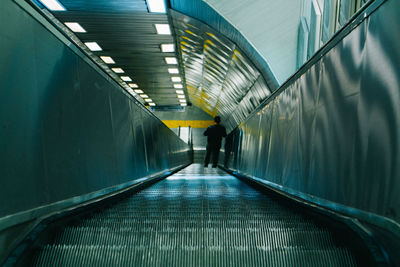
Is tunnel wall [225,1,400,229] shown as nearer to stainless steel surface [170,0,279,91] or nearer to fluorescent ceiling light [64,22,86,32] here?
stainless steel surface [170,0,279,91]

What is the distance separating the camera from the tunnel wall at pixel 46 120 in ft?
6.52

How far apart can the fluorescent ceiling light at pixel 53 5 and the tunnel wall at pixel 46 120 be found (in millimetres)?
7408

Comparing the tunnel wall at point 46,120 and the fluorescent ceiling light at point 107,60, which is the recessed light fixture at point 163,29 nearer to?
the fluorescent ceiling light at point 107,60

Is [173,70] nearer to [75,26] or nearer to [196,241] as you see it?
[75,26]

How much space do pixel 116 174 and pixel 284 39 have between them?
292 inches

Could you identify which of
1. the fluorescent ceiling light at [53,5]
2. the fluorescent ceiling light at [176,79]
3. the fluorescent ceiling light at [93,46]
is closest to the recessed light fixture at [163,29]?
the fluorescent ceiling light at [53,5]

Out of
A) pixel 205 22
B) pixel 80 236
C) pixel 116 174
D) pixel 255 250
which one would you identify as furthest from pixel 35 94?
pixel 205 22

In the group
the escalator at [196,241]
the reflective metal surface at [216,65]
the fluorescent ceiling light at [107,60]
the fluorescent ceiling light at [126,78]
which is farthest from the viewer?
the fluorescent ceiling light at [126,78]

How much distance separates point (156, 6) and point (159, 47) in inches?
167

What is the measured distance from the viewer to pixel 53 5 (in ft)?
33.9

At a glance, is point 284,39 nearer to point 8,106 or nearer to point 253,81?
point 253,81

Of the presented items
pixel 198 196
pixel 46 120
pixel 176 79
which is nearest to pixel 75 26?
pixel 176 79

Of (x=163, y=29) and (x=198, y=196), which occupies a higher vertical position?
(x=163, y=29)

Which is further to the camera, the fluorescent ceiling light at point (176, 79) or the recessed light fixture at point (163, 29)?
the fluorescent ceiling light at point (176, 79)
